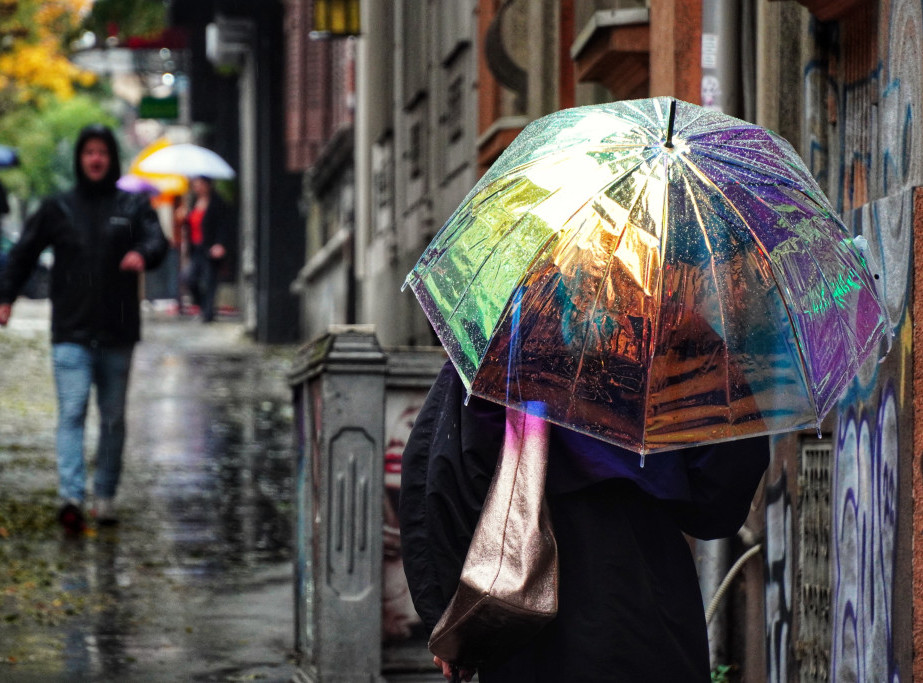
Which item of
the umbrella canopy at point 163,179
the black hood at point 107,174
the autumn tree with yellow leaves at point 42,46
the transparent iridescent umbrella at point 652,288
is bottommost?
the transparent iridescent umbrella at point 652,288

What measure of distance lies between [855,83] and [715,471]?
1959 mm

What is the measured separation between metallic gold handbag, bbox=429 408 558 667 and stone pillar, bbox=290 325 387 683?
2.51 m

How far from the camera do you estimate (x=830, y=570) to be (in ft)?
16.4

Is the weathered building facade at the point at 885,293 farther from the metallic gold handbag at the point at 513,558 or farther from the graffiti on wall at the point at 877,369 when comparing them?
the metallic gold handbag at the point at 513,558

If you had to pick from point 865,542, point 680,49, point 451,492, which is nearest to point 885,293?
point 865,542

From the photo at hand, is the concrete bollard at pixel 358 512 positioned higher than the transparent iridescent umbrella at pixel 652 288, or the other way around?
the transparent iridescent umbrella at pixel 652 288

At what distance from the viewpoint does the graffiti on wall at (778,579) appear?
535 centimetres

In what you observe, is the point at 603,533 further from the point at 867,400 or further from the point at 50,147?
the point at 50,147

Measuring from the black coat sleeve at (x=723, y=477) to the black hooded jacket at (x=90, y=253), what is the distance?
6.56 meters

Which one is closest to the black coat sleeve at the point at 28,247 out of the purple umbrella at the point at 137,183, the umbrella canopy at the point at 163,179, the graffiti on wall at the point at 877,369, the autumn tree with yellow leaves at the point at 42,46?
the graffiti on wall at the point at 877,369

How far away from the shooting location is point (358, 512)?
596 cm

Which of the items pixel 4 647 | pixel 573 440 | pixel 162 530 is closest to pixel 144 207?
pixel 162 530

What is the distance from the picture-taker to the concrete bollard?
19.4ft

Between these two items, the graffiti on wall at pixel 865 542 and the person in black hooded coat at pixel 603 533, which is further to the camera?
the graffiti on wall at pixel 865 542
